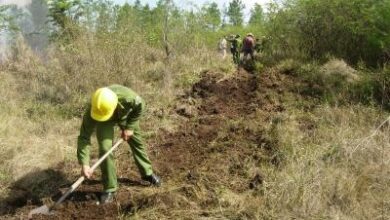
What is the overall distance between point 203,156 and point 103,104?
2008 millimetres

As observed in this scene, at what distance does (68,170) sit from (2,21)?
918cm

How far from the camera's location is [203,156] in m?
6.48

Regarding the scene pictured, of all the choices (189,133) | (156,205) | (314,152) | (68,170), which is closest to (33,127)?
(68,170)

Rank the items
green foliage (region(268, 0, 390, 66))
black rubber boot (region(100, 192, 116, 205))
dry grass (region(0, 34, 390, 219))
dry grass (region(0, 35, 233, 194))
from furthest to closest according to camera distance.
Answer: green foliage (region(268, 0, 390, 66)) < dry grass (region(0, 35, 233, 194)) < black rubber boot (region(100, 192, 116, 205)) < dry grass (region(0, 34, 390, 219))

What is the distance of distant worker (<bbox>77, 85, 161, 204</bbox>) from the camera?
493 centimetres

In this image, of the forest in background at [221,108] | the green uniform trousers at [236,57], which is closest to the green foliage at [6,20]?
the forest in background at [221,108]

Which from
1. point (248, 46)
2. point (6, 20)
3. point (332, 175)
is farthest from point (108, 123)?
point (6, 20)

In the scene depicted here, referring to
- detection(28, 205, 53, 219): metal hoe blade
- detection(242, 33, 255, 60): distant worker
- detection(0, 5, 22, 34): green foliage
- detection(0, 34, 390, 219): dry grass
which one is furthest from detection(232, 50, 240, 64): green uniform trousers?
detection(28, 205, 53, 219): metal hoe blade

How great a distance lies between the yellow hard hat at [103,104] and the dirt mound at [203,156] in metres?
0.91

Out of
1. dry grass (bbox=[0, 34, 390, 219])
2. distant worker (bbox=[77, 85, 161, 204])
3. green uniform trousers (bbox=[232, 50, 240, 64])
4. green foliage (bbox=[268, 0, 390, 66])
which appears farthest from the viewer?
green uniform trousers (bbox=[232, 50, 240, 64])

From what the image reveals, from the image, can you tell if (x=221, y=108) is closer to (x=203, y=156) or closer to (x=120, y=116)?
(x=203, y=156)

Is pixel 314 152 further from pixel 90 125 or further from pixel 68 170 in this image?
pixel 68 170

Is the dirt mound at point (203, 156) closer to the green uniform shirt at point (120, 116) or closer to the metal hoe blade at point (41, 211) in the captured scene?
the metal hoe blade at point (41, 211)

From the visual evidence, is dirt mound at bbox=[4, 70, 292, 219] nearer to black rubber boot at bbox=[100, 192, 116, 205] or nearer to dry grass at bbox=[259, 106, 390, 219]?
black rubber boot at bbox=[100, 192, 116, 205]
